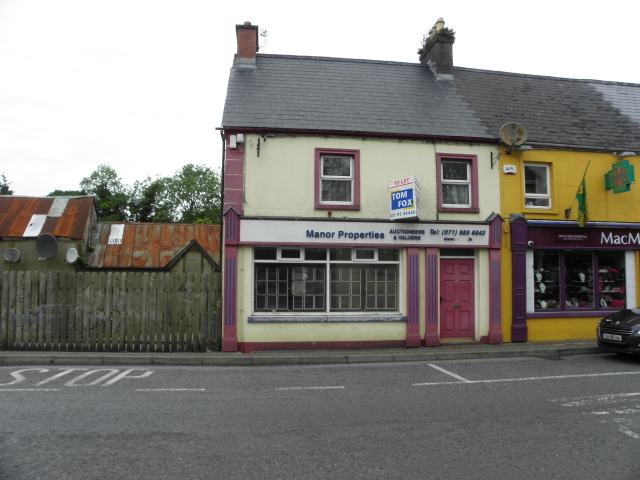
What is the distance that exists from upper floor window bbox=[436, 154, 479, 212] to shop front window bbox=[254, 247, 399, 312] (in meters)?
2.12

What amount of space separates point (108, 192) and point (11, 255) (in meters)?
40.8

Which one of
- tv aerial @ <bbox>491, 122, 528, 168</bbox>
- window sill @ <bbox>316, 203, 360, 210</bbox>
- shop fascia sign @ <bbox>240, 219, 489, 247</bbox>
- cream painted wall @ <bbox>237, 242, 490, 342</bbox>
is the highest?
tv aerial @ <bbox>491, 122, 528, 168</bbox>

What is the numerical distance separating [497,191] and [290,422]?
919 cm

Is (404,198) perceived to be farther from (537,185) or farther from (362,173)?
(537,185)

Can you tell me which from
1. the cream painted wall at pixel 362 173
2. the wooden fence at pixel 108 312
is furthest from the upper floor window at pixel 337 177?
the wooden fence at pixel 108 312

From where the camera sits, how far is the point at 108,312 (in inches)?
431

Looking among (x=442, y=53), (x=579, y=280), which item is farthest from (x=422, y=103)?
(x=579, y=280)

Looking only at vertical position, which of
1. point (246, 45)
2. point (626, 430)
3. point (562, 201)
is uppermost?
point (246, 45)

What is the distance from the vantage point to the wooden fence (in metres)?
10.7

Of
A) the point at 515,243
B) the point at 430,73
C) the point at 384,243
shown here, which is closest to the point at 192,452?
the point at 384,243

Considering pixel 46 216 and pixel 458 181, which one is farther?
pixel 46 216

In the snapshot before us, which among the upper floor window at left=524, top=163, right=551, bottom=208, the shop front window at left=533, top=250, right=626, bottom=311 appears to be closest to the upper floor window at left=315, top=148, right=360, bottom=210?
the upper floor window at left=524, top=163, right=551, bottom=208

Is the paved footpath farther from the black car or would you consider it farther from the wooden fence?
the black car

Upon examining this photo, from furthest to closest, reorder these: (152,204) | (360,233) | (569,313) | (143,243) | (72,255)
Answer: (152,204) < (143,243) < (72,255) < (569,313) < (360,233)
